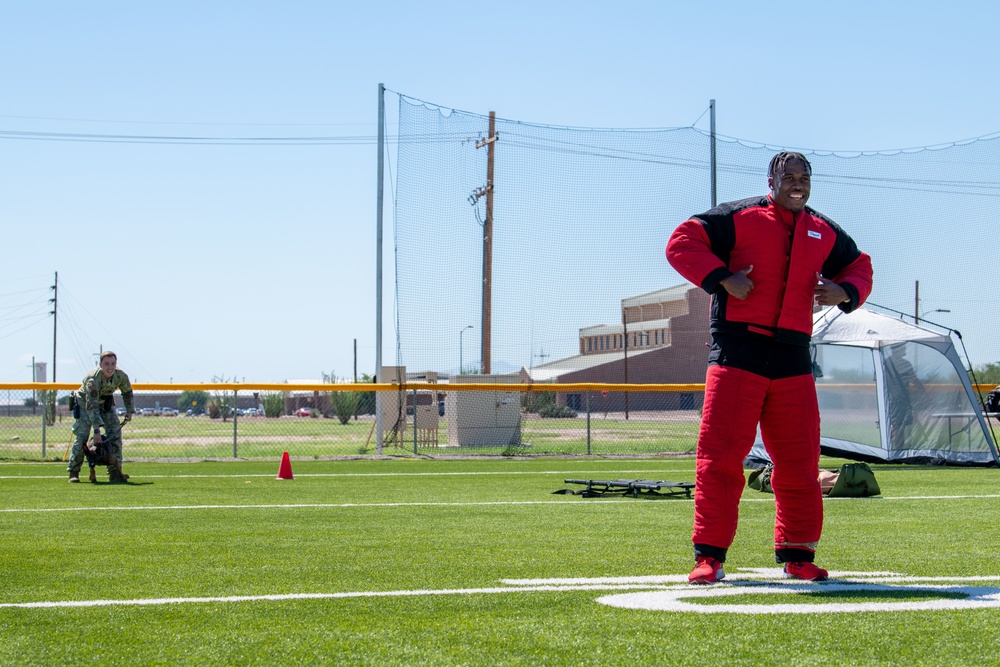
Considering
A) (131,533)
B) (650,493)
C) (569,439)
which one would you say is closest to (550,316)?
(569,439)

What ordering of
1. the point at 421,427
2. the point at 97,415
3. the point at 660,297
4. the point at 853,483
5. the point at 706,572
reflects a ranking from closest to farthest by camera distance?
the point at 706,572 → the point at 853,483 → the point at 97,415 → the point at 421,427 → the point at 660,297

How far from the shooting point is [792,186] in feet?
16.2

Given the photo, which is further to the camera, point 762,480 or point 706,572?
point 762,480

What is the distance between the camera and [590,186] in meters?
21.4

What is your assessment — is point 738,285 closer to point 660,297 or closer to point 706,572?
point 706,572

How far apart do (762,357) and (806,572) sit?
2.99 ft

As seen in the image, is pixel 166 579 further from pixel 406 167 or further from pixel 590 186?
pixel 590 186

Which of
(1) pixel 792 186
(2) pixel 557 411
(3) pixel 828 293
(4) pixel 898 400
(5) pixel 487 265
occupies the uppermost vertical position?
(5) pixel 487 265

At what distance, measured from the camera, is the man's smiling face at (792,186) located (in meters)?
4.94

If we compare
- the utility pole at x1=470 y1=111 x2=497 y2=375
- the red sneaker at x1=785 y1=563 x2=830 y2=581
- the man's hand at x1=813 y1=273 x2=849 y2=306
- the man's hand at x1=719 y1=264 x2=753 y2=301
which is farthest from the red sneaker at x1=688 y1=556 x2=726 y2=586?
the utility pole at x1=470 y1=111 x2=497 y2=375

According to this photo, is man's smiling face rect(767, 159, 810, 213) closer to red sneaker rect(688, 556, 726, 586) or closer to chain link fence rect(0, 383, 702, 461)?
red sneaker rect(688, 556, 726, 586)

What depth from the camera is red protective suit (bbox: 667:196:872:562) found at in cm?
473

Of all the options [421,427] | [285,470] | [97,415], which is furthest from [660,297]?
[97,415]

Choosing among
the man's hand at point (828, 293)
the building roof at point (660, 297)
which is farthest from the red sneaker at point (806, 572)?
the building roof at point (660, 297)
